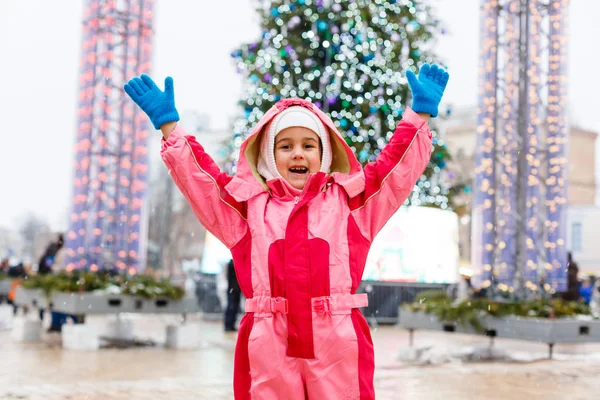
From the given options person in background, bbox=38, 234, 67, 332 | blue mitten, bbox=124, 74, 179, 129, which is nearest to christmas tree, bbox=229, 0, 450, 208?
person in background, bbox=38, 234, 67, 332

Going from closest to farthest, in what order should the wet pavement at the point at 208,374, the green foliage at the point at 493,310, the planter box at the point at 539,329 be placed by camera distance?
the wet pavement at the point at 208,374 < the planter box at the point at 539,329 < the green foliage at the point at 493,310

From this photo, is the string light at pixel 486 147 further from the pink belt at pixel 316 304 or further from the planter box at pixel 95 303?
the pink belt at pixel 316 304

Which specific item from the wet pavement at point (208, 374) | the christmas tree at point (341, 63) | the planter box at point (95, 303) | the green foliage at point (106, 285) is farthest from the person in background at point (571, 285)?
the planter box at point (95, 303)

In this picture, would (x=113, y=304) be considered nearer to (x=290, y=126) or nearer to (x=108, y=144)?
(x=108, y=144)

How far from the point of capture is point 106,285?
375 inches

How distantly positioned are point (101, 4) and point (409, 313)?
6.48 metres

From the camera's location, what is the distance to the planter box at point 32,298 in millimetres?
9656

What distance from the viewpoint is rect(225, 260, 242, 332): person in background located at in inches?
435

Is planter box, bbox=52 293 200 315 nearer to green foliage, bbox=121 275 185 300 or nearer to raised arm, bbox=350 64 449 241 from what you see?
green foliage, bbox=121 275 185 300

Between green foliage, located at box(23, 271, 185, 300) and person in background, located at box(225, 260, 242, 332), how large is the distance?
1.46 metres

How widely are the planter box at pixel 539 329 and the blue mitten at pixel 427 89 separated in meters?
5.88

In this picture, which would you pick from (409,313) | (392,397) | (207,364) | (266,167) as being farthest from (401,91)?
Answer: (266,167)

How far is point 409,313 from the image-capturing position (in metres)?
9.03

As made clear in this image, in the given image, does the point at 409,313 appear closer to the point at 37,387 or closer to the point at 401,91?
the point at 401,91
